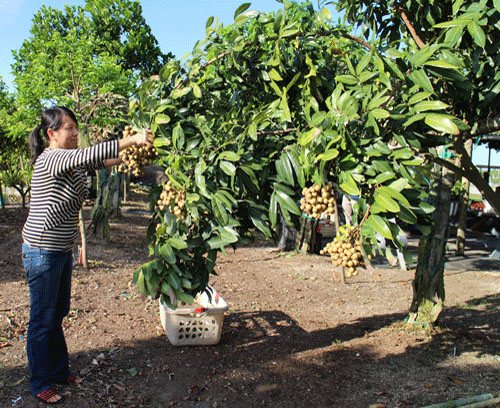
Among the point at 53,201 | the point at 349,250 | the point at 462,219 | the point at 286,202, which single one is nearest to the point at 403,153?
the point at 349,250

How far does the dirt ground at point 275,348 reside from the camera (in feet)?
9.73

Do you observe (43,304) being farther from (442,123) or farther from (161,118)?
(442,123)

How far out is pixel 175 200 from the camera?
2.19 m

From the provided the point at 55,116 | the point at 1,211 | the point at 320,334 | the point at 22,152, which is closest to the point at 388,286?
the point at 320,334

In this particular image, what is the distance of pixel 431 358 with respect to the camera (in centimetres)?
359

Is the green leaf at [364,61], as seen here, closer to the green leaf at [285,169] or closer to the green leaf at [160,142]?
the green leaf at [285,169]

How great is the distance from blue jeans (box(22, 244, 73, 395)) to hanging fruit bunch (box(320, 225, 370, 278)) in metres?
1.69

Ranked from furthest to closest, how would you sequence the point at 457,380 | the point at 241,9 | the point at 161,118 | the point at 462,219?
the point at 462,219 → the point at 457,380 → the point at 241,9 → the point at 161,118

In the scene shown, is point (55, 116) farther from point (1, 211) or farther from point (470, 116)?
point (1, 211)

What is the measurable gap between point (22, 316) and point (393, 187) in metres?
3.77

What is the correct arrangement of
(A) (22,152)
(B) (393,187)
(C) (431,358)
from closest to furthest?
(B) (393,187) < (C) (431,358) < (A) (22,152)

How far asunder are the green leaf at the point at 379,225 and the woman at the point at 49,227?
4.75 feet

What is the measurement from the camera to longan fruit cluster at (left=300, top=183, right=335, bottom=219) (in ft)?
6.34

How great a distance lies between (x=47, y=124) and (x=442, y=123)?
2226 mm
